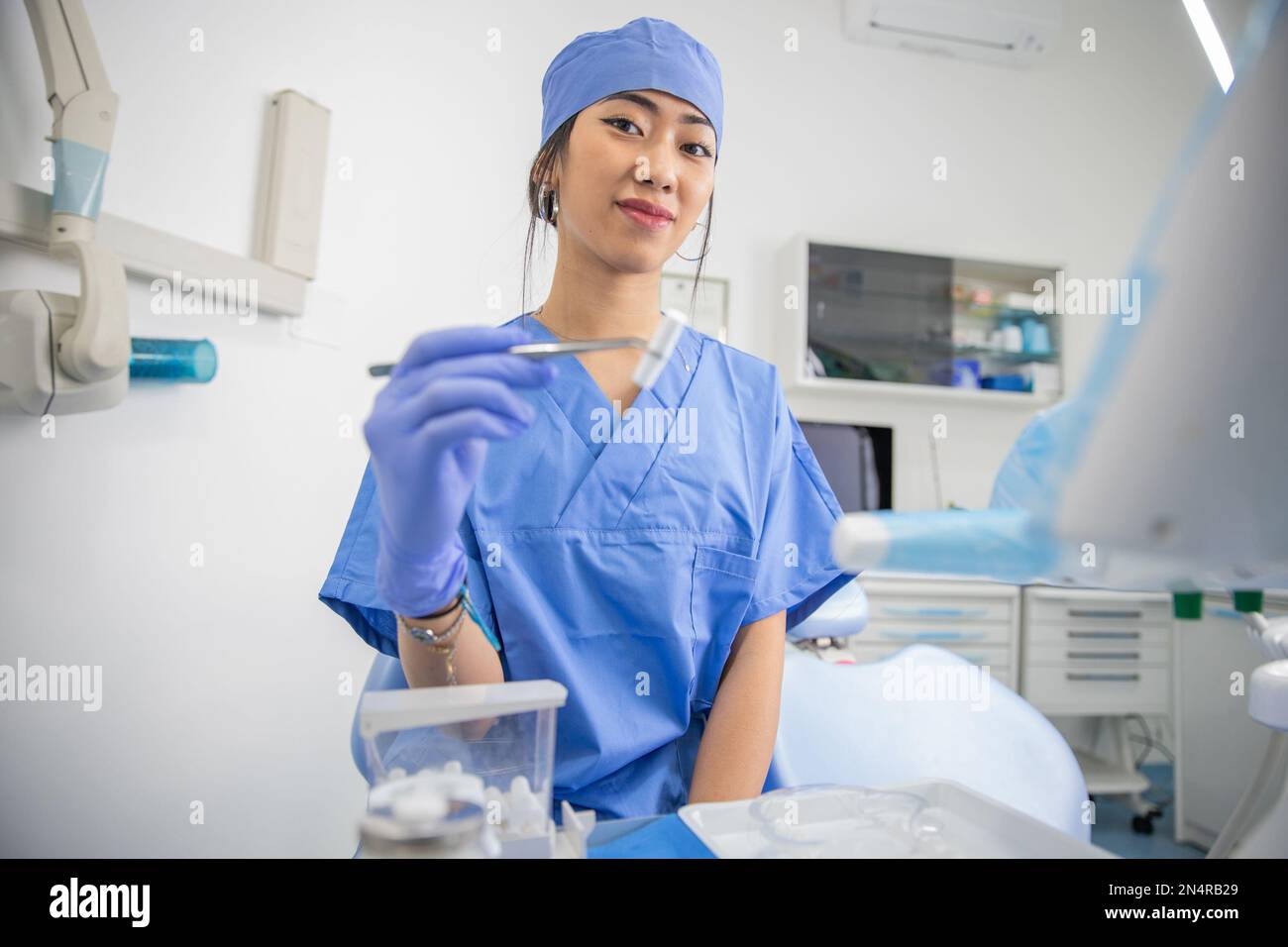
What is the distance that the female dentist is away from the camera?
2.78 ft

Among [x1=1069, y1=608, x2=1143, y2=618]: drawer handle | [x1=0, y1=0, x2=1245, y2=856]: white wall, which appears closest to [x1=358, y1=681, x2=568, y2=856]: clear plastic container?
[x1=0, y1=0, x2=1245, y2=856]: white wall

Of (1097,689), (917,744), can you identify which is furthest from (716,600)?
(1097,689)

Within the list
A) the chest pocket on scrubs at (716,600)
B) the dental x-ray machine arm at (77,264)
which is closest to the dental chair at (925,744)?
the chest pocket on scrubs at (716,600)

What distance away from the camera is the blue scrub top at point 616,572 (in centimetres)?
85

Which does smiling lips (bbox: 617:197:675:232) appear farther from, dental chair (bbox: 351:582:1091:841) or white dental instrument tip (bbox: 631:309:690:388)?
dental chair (bbox: 351:582:1091:841)

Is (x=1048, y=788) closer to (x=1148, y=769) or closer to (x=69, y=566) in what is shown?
(x=69, y=566)

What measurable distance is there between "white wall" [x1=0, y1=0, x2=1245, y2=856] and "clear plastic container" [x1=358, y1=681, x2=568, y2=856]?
3.25 feet

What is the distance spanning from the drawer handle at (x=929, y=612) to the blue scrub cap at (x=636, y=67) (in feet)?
7.04

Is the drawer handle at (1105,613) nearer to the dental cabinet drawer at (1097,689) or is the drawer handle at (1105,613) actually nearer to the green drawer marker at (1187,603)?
the dental cabinet drawer at (1097,689)

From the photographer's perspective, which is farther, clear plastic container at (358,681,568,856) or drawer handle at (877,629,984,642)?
drawer handle at (877,629,984,642)

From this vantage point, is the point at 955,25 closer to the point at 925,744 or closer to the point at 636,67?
the point at 636,67

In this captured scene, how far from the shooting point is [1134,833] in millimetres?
2719

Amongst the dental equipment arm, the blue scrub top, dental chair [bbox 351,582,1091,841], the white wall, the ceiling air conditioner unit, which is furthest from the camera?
the ceiling air conditioner unit

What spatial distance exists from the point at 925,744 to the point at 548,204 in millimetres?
863
